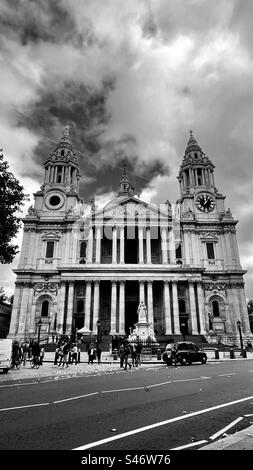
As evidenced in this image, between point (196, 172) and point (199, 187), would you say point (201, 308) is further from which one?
point (196, 172)

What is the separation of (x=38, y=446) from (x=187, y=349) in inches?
796

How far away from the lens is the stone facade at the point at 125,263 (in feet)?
151

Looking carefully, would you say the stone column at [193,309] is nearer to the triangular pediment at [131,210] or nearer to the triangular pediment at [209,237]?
the triangular pediment at [209,237]

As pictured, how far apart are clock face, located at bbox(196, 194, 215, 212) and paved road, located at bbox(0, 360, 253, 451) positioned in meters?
48.8

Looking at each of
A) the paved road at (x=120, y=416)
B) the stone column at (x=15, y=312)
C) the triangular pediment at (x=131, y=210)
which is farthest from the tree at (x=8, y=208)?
the triangular pediment at (x=131, y=210)

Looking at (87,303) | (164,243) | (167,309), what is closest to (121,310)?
(87,303)

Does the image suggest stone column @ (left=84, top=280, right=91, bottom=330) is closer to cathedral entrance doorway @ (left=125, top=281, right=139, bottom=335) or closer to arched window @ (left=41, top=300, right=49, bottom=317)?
cathedral entrance doorway @ (left=125, top=281, right=139, bottom=335)

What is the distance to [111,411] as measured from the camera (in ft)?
23.2

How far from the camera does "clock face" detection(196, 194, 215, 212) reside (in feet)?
187

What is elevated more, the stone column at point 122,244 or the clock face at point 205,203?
the clock face at point 205,203

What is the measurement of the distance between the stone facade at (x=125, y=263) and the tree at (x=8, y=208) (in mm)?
24736

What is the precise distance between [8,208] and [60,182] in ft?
129
